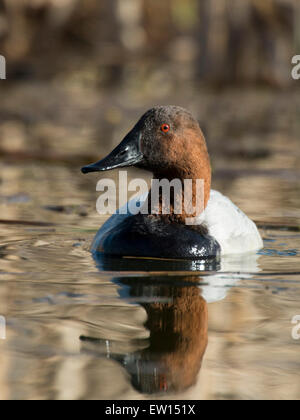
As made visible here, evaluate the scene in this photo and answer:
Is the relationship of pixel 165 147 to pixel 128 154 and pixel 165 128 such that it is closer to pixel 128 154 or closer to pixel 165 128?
pixel 165 128

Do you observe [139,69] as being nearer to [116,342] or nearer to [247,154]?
[247,154]

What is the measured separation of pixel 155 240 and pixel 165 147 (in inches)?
26.3

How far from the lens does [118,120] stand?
1538 centimetres

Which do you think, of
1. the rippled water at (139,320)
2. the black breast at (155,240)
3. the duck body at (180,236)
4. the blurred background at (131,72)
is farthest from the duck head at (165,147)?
the blurred background at (131,72)

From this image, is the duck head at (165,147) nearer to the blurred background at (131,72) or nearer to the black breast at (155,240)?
the black breast at (155,240)

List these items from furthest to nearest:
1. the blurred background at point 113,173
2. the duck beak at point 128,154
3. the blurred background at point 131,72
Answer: the blurred background at point 131,72 < the duck beak at point 128,154 < the blurred background at point 113,173

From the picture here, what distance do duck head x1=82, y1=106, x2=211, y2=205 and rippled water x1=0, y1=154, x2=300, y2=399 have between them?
2.24ft

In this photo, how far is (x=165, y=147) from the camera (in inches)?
241

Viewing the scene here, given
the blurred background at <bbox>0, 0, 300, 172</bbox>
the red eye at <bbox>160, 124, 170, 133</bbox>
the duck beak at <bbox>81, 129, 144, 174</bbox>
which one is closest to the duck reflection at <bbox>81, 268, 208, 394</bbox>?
the duck beak at <bbox>81, 129, 144, 174</bbox>

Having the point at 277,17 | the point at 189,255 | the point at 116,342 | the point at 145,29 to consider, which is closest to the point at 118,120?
the point at 277,17

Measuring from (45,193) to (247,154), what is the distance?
392 cm

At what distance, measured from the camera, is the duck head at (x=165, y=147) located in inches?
240

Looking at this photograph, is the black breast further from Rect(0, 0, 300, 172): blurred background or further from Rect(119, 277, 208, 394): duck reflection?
Rect(0, 0, 300, 172): blurred background
